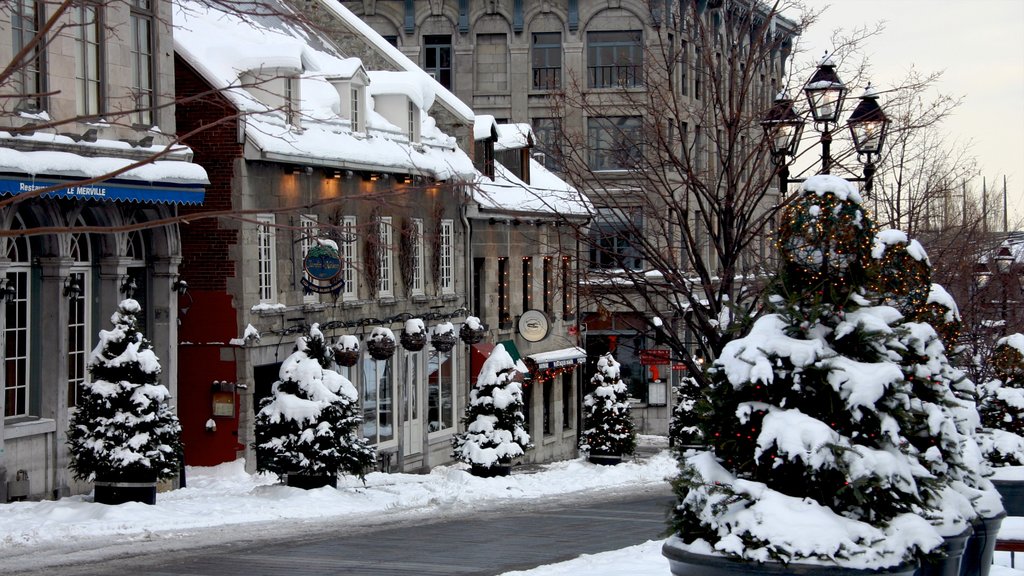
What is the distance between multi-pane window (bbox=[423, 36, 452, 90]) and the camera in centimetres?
5088

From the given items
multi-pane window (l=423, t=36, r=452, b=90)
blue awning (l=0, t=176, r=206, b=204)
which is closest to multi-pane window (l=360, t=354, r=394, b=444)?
blue awning (l=0, t=176, r=206, b=204)

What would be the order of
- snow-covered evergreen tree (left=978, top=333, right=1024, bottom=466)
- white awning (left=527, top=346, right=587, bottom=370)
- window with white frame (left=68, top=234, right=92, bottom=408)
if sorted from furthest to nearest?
white awning (left=527, top=346, right=587, bottom=370) → window with white frame (left=68, top=234, right=92, bottom=408) → snow-covered evergreen tree (left=978, top=333, right=1024, bottom=466)

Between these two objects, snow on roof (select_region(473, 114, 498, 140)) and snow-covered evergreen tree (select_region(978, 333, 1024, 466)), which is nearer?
snow-covered evergreen tree (select_region(978, 333, 1024, 466))

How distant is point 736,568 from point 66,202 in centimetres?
1274

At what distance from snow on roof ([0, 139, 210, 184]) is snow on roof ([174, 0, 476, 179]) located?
65.1 inches

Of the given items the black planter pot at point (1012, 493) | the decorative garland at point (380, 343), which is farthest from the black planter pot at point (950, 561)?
the decorative garland at point (380, 343)

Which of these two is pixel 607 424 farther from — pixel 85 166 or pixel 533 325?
pixel 85 166

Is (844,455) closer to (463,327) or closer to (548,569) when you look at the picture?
(548,569)

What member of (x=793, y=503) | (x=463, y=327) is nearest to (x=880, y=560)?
(x=793, y=503)

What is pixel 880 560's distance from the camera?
28.9 feet

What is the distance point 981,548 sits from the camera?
1209 cm

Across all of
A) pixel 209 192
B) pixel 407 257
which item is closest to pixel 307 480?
pixel 209 192

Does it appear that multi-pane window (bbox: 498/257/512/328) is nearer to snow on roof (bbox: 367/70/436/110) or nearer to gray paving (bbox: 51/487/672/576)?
snow on roof (bbox: 367/70/436/110)

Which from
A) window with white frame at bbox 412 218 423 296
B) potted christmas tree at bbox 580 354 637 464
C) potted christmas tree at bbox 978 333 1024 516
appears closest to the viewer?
potted christmas tree at bbox 978 333 1024 516
